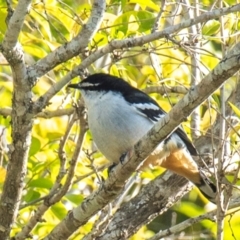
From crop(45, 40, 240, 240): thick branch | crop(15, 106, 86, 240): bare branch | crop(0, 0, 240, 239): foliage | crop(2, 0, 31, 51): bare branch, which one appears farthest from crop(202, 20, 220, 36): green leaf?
crop(2, 0, 31, 51): bare branch

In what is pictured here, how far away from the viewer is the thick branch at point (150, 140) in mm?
3051

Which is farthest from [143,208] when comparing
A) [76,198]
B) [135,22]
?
[135,22]

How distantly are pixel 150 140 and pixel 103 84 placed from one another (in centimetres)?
141

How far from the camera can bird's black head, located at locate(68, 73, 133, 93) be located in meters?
4.76

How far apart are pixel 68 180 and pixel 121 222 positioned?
1.83 ft

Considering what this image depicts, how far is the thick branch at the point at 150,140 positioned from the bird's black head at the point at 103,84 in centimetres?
93

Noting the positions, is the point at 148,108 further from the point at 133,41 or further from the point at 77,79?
the point at 133,41

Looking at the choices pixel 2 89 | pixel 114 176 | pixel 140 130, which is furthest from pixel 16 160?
pixel 2 89

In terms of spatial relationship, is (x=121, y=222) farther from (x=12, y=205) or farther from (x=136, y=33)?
(x=136, y=33)

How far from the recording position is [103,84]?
482 centimetres

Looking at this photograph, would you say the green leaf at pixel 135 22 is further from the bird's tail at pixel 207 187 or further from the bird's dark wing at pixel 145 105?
the bird's tail at pixel 207 187

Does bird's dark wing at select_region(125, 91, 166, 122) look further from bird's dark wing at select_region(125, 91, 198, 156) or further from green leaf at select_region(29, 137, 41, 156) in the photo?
green leaf at select_region(29, 137, 41, 156)

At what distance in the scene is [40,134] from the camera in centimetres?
512

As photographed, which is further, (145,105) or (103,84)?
(103,84)
